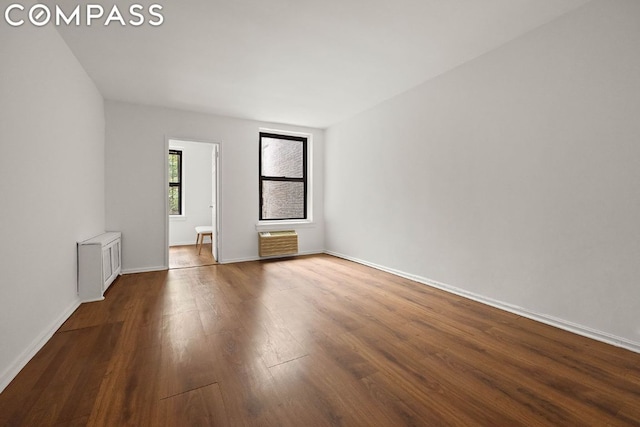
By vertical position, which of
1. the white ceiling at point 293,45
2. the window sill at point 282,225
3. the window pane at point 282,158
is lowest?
the window sill at point 282,225

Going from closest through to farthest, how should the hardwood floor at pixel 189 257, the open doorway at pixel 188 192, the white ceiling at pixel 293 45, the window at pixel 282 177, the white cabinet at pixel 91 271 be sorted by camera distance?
1. the white ceiling at pixel 293 45
2. the white cabinet at pixel 91 271
3. the hardwood floor at pixel 189 257
4. the window at pixel 282 177
5. the open doorway at pixel 188 192

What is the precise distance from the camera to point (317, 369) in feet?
5.83

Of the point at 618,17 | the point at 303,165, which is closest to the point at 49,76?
the point at 303,165

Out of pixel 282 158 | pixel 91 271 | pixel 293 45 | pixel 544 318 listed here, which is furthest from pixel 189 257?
pixel 544 318

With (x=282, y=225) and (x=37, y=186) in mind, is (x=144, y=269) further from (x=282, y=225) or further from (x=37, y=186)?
(x=37, y=186)

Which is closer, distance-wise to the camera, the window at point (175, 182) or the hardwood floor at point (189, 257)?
the hardwood floor at point (189, 257)

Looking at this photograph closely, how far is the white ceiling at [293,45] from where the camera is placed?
225cm

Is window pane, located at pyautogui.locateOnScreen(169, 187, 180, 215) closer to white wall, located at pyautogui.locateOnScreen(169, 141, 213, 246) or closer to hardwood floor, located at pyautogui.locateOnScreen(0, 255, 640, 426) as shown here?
white wall, located at pyautogui.locateOnScreen(169, 141, 213, 246)

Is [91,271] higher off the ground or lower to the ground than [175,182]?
lower

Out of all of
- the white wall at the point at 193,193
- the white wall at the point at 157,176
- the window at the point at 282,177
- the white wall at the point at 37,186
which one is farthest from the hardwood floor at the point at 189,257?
the white wall at the point at 37,186

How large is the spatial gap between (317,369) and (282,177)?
169 inches

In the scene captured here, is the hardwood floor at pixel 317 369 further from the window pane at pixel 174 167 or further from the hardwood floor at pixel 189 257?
the window pane at pixel 174 167

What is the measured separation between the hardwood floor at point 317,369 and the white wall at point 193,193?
433cm

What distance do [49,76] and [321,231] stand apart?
14.6 ft
